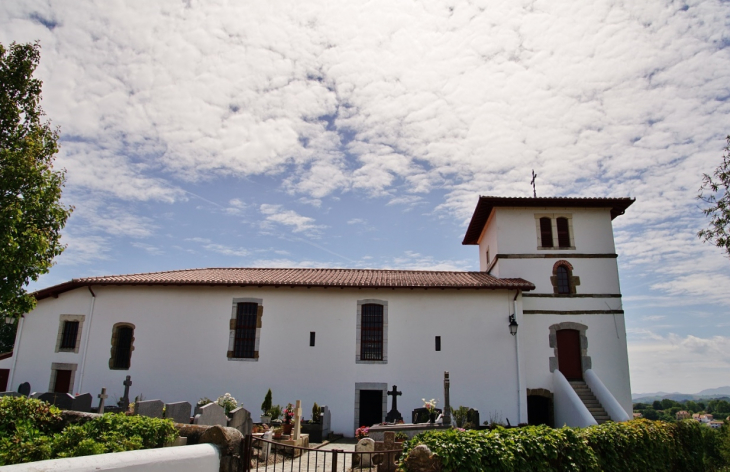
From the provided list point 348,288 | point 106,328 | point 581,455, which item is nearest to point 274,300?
point 348,288

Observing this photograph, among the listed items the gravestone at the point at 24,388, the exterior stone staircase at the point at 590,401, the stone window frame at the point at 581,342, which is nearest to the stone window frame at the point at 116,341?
the gravestone at the point at 24,388

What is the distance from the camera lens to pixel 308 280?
58.2 feet

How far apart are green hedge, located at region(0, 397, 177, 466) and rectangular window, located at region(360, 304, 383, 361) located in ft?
34.5

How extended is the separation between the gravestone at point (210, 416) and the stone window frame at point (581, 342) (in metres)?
11.6

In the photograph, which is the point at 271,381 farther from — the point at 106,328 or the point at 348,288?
the point at 106,328

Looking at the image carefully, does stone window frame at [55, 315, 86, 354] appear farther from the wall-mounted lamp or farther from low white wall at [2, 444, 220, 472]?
the wall-mounted lamp

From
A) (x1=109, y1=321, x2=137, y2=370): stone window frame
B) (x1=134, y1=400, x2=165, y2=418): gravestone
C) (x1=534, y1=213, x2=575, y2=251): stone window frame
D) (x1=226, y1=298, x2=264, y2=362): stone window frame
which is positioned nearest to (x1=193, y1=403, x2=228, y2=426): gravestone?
(x1=134, y1=400, x2=165, y2=418): gravestone

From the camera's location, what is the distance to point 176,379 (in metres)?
16.8

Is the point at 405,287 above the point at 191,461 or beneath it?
above

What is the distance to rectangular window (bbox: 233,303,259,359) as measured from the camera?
56.3 feet

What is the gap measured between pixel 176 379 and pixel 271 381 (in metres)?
3.32

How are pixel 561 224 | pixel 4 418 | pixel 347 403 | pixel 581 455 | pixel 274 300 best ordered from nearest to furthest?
1. pixel 4 418
2. pixel 581 455
3. pixel 347 403
4. pixel 274 300
5. pixel 561 224

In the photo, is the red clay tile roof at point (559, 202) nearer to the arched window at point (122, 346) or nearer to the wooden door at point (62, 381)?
the arched window at point (122, 346)

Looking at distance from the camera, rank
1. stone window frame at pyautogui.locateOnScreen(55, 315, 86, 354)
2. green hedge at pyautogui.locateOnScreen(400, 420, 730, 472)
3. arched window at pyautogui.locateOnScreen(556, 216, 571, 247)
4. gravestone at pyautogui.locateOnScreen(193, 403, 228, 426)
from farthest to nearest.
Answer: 1. arched window at pyautogui.locateOnScreen(556, 216, 571, 247)
2. stone window frame at pyautogui.locateOnScreen(55, 315, 86, 354)
3. gravestone at pyautogui.locateOnScreen(193, 403, 228, 426)
4. green hedge at pyautogui.locateOnScreen(400, 420, 730, 472)
